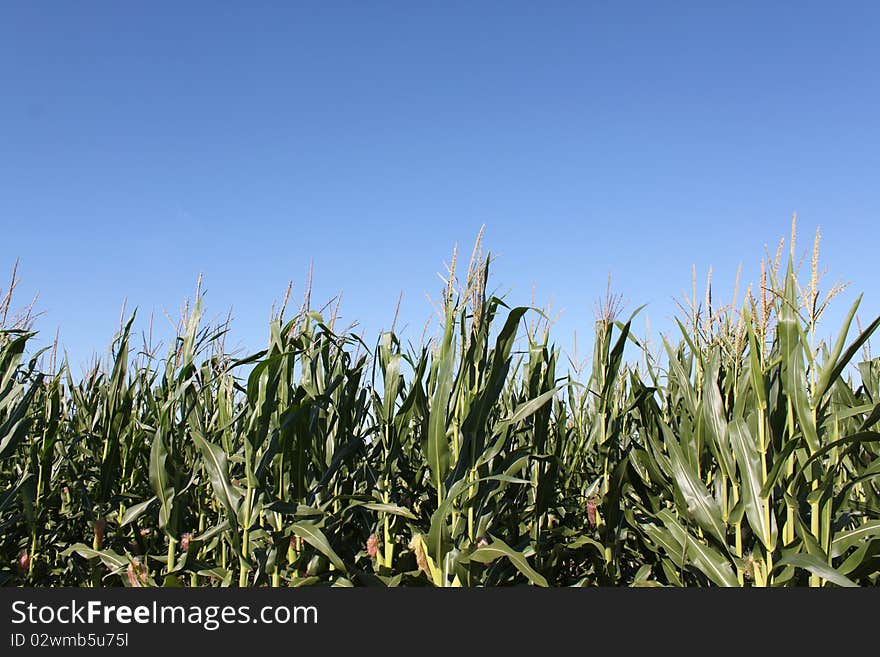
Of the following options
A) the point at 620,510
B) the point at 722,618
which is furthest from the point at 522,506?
the point at 722,618

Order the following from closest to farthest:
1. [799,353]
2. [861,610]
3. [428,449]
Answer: [861,610]
[799,353]
[428,449]

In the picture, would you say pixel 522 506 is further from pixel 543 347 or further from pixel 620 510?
pixel 543 347

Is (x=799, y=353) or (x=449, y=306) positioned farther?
(x=449, y=306)

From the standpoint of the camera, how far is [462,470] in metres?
2.95

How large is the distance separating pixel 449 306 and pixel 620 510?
1591mm

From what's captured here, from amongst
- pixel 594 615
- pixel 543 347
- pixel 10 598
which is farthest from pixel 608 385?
pixel 10 598

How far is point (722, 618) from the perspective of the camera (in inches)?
100

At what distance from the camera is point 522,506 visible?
382cm

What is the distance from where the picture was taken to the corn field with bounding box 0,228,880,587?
268 cm

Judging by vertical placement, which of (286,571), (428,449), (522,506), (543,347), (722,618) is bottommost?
(722,618)

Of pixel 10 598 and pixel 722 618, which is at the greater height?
pixel 10 598

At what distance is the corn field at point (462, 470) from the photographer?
2.68 meters

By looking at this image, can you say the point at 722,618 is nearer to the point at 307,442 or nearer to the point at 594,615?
the point at 594,615

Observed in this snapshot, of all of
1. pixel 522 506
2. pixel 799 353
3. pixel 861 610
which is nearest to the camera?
pixel 861 610
